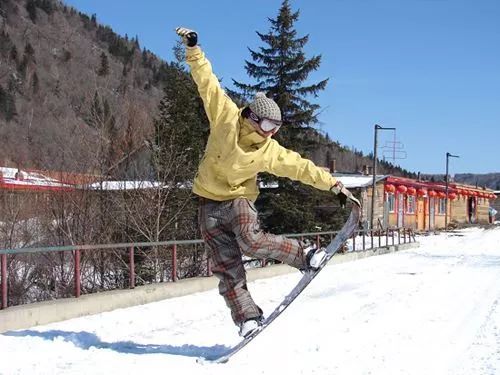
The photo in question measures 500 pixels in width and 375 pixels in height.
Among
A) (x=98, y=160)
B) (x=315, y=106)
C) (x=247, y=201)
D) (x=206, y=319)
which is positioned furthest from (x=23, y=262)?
(x=315, y=106)

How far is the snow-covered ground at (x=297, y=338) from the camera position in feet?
15.9

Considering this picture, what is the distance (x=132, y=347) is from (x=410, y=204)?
48.6 meters

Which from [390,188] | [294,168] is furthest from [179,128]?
[390,188]

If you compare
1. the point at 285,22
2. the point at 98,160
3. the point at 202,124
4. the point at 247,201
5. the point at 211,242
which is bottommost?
the point at 211,242

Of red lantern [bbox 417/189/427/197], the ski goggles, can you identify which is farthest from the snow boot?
red lantern [bbox 417/189/427/197]

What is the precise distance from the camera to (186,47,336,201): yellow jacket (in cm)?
479

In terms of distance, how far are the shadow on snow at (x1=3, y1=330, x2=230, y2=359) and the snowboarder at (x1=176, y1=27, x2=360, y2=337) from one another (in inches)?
18.3

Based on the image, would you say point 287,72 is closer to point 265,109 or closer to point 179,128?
point 179,128

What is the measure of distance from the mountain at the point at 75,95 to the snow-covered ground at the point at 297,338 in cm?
1025

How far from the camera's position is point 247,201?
5.04 meters

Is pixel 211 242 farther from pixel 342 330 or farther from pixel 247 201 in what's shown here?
pixel 342 330

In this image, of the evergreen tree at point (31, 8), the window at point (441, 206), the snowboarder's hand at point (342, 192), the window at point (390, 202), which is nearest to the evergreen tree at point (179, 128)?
the snowboarder's hand at point (342, 192)

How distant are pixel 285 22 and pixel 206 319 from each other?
23744mm

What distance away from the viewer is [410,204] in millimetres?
51625
